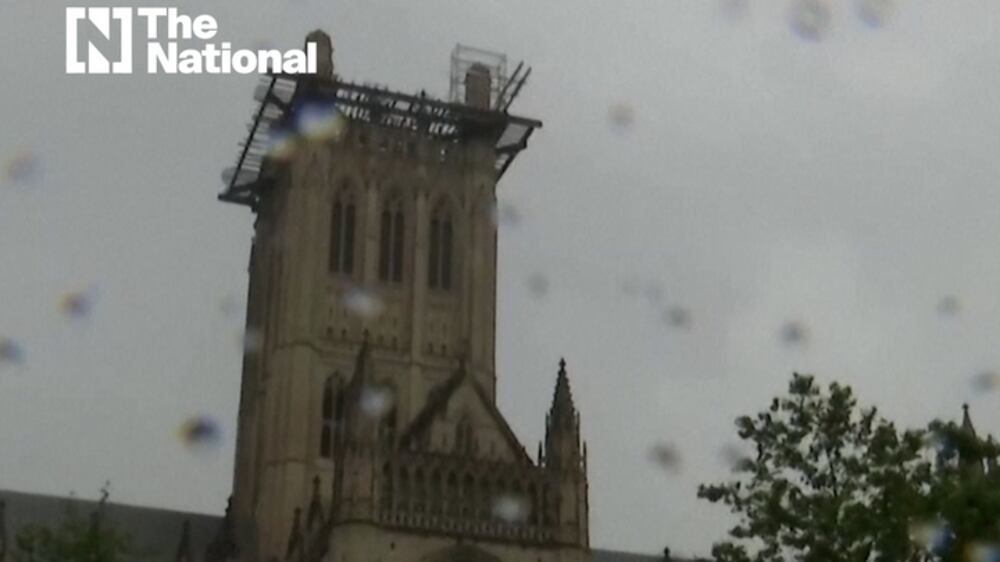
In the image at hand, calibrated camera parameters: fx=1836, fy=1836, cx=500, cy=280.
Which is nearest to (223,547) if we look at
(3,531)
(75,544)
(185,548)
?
(185,548)

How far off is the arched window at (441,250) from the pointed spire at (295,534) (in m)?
12.1

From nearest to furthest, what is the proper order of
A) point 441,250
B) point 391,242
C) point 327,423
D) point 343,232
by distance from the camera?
point 327,423
point 343,232
point 391,242
point 441,250

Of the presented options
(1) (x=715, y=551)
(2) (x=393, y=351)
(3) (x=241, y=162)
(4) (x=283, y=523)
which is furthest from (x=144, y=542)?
(1) (x=715, y=551)

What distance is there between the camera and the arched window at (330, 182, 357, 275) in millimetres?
75000

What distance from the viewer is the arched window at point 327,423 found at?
71.4 m

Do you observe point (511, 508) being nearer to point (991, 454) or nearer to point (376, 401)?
point (376, 401)

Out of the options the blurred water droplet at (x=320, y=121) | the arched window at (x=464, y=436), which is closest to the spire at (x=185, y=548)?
the arched window at (x=464, y=436)

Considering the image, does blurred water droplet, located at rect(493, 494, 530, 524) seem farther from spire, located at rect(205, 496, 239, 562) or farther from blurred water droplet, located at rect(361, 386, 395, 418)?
spire, located at rect(205, 496, 239, 562)

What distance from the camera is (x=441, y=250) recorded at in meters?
76.8

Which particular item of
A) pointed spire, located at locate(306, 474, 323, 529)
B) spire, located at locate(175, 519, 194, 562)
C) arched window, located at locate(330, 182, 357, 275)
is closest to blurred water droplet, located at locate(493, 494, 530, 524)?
pointed spire, located at locate(306, 474, 323, 529)

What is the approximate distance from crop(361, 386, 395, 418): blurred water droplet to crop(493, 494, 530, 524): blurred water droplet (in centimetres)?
521

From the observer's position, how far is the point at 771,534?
32.3 metres

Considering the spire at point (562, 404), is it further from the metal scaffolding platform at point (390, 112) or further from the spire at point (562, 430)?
the metal scaffolding platform at point (390, 112)

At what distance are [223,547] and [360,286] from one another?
1176 cm
